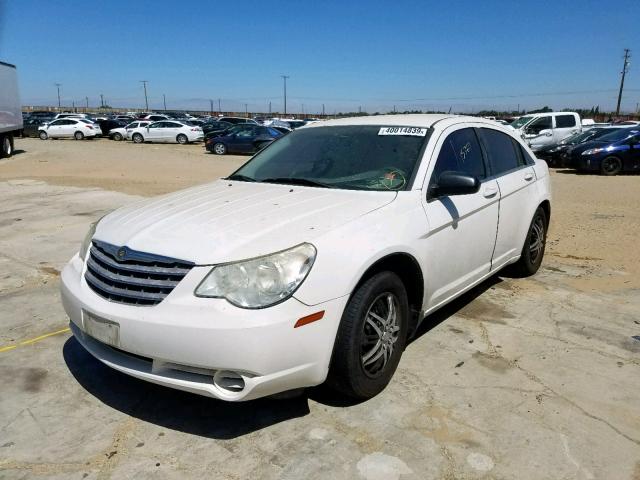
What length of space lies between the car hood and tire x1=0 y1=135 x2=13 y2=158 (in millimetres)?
21147

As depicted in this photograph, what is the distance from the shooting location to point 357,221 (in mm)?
3004

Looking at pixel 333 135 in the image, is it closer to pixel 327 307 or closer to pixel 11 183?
pixel 327 307

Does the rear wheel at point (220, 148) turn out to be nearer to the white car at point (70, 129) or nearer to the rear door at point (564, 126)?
the rear door at point (564, 126)

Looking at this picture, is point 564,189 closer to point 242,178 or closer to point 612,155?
point 612,155

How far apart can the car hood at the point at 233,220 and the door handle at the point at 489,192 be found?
3.70 ft

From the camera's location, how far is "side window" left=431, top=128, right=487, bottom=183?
383cm

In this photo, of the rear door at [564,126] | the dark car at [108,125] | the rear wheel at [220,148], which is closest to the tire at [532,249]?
the rear door at [564,126]

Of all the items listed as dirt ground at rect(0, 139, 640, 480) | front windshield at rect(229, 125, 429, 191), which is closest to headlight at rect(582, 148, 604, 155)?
dirt ground at rect(0, 139, 640, 480)

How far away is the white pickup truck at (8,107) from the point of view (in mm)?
20422

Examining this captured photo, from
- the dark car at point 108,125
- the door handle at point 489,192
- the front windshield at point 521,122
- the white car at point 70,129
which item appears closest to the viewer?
the door handle at point 489,192

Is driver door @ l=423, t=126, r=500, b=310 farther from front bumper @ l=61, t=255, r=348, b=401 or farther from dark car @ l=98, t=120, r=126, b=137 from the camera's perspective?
dark car @ l=98, t=120, r=126, b=137

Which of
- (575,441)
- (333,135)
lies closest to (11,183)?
(333,135)

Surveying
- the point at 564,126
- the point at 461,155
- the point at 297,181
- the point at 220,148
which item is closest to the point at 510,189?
the point at 461,155

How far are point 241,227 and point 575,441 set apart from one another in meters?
2.08
